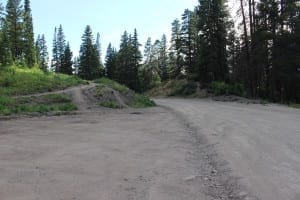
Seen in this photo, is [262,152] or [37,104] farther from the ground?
[37,104]

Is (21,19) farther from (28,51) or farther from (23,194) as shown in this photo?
(23,194)

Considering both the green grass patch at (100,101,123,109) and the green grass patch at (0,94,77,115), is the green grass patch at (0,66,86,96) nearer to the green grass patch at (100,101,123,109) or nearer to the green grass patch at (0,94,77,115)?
the green grass patch at (0,94,77,115)

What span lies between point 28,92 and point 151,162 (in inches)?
735

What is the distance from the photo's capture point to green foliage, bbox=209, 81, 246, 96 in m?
41.2

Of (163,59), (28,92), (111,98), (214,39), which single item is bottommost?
(111,98)

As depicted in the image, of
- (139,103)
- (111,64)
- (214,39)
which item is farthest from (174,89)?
(111,64)

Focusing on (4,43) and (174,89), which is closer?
(174,89)

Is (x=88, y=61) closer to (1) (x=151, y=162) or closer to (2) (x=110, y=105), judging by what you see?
(2) (x=110, y=105)

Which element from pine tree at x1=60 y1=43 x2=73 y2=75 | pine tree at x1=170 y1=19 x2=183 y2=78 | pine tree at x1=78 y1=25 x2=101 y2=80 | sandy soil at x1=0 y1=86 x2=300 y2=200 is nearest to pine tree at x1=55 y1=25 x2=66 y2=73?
pine tree at x1=60 y1=43 x2=73 y2=75

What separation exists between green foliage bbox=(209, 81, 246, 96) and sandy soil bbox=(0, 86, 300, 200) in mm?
26638

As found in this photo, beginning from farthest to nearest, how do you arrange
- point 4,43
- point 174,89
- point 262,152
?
point 4,43, point 174,89, point 262,152

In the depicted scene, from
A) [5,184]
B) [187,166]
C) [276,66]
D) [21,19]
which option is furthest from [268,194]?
[21,19]

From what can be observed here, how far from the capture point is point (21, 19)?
6053 centimetres

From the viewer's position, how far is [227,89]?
137 feet
